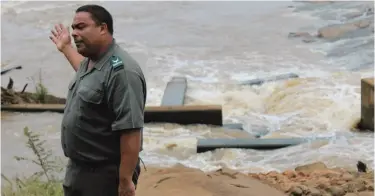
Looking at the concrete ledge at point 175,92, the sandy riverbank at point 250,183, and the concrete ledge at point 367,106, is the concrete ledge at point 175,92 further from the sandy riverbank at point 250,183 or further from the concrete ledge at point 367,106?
the sandy riverbank at point 250,183

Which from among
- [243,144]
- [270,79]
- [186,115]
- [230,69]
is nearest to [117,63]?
[243,144]

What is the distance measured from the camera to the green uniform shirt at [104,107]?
3.18 metres

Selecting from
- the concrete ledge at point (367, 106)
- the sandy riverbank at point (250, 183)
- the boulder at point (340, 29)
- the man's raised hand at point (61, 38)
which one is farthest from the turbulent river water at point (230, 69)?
the man's raised hand at point (61, 38)

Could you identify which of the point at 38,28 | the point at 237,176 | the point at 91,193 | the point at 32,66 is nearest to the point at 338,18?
the point at 38,28

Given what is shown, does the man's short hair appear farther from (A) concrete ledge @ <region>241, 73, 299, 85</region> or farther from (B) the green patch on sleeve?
(A) concrete ledge @ <region>241, 73, 299, 85</region>

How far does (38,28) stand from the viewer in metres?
22.2

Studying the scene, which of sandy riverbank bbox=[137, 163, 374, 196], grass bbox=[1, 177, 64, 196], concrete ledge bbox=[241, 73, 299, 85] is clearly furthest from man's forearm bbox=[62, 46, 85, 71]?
concrete ledge bbox=[241, 73, 299, 85]

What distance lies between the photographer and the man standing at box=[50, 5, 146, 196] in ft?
10.5

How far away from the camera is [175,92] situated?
41.6 feet

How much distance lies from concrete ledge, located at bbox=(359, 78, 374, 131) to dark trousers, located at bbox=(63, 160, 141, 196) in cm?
727

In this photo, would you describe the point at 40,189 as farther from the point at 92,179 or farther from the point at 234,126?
the point at 234,126

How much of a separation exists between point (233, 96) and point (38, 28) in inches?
432

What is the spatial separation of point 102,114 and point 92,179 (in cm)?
33

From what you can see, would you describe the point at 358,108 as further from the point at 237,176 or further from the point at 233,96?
the point at 237,176
